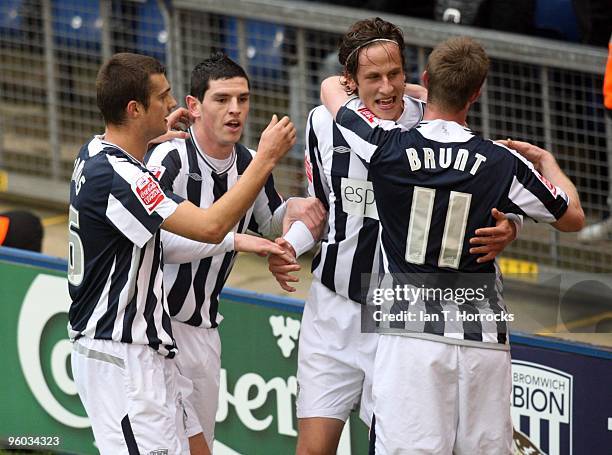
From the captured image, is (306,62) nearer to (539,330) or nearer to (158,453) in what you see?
(539,330)

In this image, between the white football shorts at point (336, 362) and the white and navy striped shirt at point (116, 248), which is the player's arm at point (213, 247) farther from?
the white football shorts at point (336, 362)

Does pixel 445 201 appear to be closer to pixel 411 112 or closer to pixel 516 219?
pixel 516 219

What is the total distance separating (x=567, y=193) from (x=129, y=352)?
1.84m

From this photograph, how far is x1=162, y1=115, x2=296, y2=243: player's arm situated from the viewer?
491 centimetres

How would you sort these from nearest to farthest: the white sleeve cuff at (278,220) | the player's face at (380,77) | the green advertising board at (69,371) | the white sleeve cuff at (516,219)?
the white sleeve cuff at (516,219) → the player's face at (380,77) → the white sleeve cuff at (278,220) → the green advertising board at (69,371)

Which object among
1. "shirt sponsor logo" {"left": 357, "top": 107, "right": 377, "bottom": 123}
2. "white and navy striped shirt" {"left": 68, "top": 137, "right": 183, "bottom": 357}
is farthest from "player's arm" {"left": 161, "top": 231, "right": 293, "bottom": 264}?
"shirt sponsor logo" {"left": 357, "top": 107, "right": 377, "bottom": 123}

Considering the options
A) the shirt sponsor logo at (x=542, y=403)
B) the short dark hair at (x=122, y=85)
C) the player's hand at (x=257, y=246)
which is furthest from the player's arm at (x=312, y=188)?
the shirt sponsor logo at (x=542, y=403)

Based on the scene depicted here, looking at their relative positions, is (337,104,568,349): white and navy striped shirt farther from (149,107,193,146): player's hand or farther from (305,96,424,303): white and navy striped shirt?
(149,107,193,146): player's hand

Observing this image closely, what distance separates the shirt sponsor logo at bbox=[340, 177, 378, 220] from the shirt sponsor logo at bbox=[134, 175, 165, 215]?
34.0 inches

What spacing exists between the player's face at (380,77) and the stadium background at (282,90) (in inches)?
45.0

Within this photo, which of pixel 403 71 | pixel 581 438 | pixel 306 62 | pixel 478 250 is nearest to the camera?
pixel 478 250

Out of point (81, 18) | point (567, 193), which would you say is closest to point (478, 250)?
point (567, 193)

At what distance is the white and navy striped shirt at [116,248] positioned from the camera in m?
4.91

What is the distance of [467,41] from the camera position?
485 cm
